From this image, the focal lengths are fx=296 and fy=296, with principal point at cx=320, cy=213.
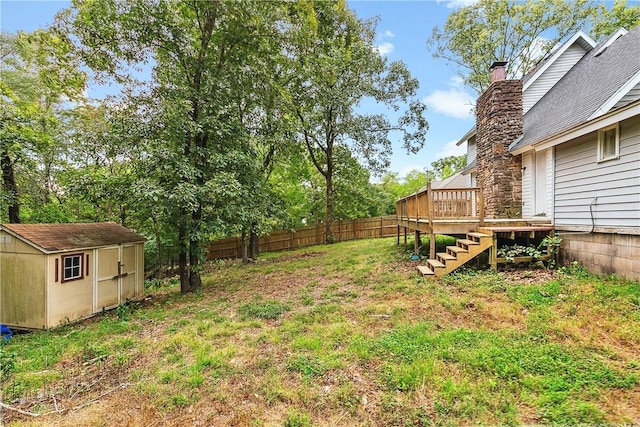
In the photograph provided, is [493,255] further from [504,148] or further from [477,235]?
[504,148]

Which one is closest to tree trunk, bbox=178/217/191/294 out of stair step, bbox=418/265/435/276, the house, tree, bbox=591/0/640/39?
stair step, bbox=418/265/435/276

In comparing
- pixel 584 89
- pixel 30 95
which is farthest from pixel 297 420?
pixel 30 95

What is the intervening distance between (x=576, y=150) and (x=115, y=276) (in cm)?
1155

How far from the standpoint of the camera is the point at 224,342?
14.7ft

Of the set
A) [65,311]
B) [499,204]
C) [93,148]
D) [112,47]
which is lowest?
[65,311]

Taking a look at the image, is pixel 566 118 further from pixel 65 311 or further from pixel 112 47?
pixel 65 311

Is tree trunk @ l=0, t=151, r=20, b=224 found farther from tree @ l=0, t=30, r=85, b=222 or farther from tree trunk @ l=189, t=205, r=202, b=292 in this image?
tree trunk @ l=189, t=205, r=202, b=292

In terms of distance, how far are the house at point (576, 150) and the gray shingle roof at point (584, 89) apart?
3cm

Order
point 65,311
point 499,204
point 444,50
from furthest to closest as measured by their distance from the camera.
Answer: point 444,50, point 499,204, point 65,311

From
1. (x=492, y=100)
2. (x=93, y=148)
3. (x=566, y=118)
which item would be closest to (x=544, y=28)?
(x=492, y=100)

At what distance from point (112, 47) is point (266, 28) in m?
3.97

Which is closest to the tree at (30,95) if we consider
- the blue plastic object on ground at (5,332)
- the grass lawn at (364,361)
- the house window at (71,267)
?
the house window at (71,267)

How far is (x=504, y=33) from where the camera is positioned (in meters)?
→ 17.8

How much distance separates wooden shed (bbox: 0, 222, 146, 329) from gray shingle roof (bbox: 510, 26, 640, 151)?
11206 millimetres
